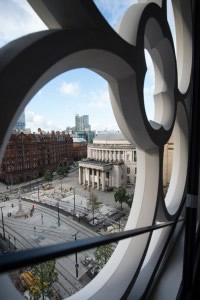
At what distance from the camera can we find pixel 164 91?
1.22 m

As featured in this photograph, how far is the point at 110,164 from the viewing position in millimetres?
12570

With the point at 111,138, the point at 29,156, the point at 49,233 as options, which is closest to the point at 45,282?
the point at 49,233

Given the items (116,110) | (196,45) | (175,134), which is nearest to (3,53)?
(116,110)

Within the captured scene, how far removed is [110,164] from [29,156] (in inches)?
199

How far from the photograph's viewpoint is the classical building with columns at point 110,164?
12.0 meters

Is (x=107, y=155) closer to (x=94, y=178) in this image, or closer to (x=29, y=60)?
(x=94, y=178)

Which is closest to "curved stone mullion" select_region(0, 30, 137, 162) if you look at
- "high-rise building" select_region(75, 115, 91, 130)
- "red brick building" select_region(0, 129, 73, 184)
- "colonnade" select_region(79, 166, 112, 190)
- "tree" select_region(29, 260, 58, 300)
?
"tree" select_region(29, 260, 58, 300)

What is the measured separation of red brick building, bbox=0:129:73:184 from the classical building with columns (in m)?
2.70

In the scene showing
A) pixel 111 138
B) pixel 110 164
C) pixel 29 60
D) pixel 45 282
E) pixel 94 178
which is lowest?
pixel 45 282

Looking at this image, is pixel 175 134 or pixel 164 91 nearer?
pixel 164 91

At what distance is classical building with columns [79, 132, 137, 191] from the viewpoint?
471 inches

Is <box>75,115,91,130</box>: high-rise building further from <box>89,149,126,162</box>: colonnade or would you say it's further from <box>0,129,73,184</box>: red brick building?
<box>89,149,126,162</box>: colonnade

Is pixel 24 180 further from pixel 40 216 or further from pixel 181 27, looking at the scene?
pixel 181 27

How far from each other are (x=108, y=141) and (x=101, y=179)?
8.36ft
